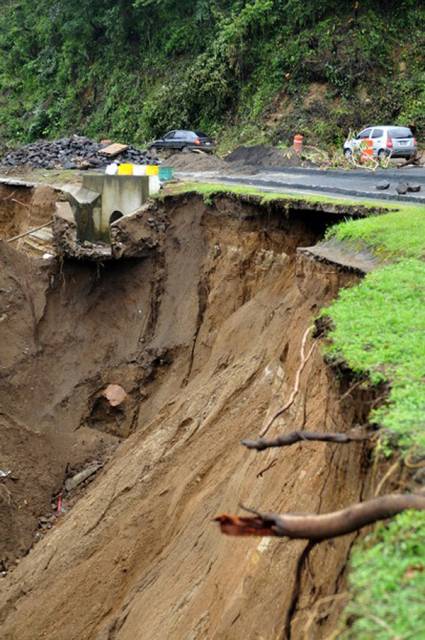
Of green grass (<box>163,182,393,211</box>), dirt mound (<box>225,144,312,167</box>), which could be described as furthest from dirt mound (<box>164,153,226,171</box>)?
green grass (<box>163,182,393,211</box>)

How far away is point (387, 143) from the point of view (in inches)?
958

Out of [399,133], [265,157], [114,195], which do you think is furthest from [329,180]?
[265,157]

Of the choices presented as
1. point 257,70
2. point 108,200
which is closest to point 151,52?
point 257,70

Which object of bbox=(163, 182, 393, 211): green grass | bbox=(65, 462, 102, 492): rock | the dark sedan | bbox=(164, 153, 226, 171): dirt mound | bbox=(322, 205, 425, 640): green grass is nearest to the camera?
bbox=(322, 205, 425, 640): green grass

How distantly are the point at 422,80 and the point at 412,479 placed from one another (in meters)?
27.0

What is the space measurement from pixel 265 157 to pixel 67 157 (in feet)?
23.0

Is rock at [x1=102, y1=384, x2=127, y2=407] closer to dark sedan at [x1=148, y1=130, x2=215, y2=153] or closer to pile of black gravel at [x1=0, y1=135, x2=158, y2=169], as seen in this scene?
pile of black gravel at [x1=0, y1=135, x2=158, y2=169]

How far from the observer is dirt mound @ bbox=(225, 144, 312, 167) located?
2489 cm

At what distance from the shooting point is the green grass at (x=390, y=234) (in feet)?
32.1

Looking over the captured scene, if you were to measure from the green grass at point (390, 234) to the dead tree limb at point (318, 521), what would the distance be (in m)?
6.24

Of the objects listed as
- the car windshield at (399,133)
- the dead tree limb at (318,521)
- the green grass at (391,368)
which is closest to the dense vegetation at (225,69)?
the car windshield at (399,133)

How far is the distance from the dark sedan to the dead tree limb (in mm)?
26916

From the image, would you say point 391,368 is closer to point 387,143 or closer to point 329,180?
point 329,180

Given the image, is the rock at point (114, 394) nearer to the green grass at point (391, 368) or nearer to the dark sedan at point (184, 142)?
the green grass at point (391, 368)
